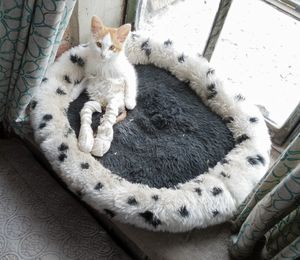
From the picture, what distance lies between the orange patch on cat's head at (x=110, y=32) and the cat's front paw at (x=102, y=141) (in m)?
0.29

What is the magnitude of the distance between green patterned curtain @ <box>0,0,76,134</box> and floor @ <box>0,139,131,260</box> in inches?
10.0

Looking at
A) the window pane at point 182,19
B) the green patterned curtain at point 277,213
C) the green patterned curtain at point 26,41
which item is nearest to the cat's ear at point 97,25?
the green patterned curtain at point 26,41

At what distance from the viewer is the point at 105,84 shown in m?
1.30

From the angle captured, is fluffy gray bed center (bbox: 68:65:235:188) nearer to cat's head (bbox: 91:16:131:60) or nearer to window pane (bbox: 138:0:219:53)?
cat's head (bbox: 91:16:131:60)

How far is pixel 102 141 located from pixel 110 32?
1.28 feet

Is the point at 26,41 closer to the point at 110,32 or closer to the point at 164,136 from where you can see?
the point at 110,32

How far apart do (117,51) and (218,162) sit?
55 centimetres

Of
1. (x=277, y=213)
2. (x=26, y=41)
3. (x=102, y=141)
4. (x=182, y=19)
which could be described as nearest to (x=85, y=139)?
(x=102, y=141)

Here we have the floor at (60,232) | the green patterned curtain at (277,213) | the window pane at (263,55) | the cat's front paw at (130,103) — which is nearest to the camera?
the green patterned curtain at (277,213)

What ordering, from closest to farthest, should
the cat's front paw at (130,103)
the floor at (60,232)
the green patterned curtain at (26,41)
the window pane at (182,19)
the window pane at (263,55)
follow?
the green patterned curtain at (26,41) < the floor at (60,232) < the cat's front paw at (130,103) < the window pane at (263,55) < the window pane at (182,19)

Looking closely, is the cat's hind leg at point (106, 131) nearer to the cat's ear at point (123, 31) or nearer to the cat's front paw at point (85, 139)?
the cat's front paw at point (85, 139)

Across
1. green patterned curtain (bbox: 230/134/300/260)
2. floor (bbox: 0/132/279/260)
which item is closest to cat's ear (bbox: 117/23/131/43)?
floor (bbox: 0/132/279/260)

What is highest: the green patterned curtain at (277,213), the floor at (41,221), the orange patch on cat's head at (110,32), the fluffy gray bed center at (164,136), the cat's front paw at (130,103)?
the orange patch on cat's head at (110,32)

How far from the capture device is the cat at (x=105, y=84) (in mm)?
1178
